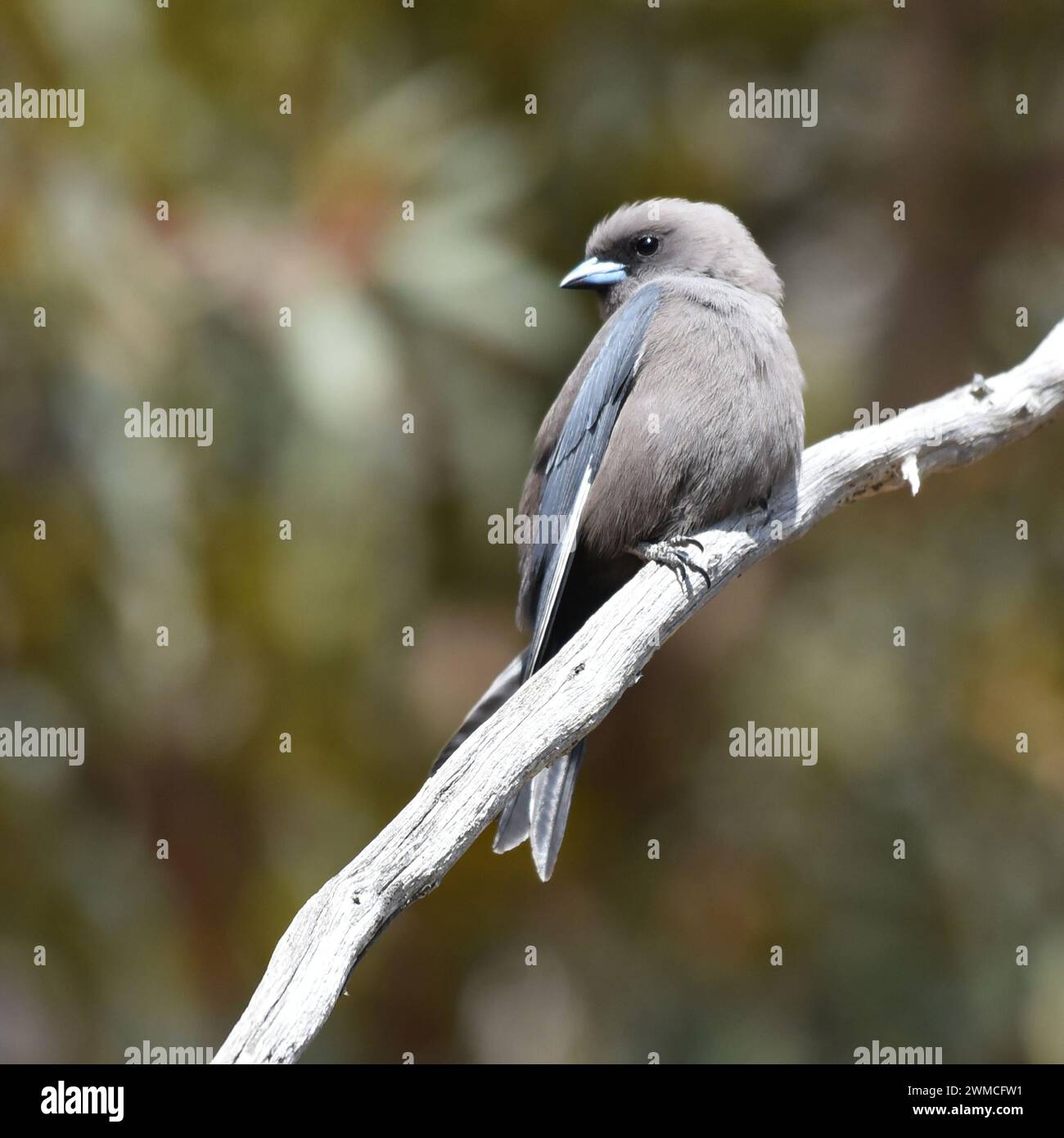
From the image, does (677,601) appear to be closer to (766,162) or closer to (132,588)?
(132,588)

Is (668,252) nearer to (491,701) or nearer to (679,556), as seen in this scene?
(679,556)

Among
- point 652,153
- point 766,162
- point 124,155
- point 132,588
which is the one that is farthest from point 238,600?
point 766,162

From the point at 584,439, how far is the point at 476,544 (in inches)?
118

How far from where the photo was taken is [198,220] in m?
6.66

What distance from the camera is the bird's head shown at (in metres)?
4.82

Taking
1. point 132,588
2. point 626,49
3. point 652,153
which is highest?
point 626,49

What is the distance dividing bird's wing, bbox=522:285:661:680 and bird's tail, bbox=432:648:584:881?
0.11 meters

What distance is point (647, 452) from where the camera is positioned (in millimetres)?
4262

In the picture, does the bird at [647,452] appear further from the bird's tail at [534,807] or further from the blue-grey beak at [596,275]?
the blue-grey beak at [596,275]

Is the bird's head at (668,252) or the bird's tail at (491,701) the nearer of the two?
the bird's tail at (491,701)

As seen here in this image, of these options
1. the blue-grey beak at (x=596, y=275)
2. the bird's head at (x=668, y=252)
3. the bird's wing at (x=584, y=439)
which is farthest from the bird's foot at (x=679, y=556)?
the blue-grey beak at (x=596, y=275)

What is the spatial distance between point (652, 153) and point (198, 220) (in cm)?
244

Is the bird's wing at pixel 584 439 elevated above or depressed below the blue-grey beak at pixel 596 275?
below

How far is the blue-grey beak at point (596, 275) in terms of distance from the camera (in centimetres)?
510
